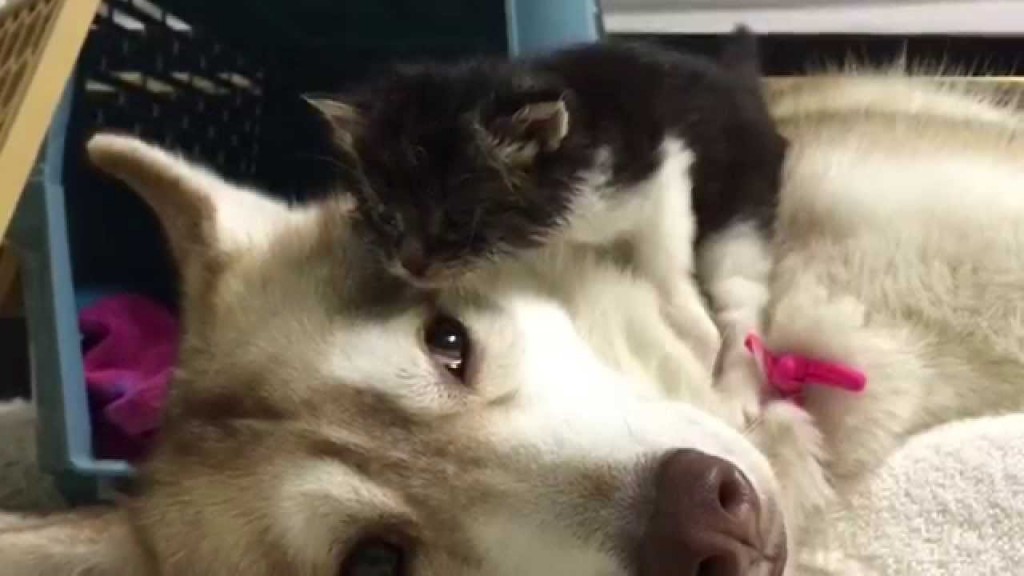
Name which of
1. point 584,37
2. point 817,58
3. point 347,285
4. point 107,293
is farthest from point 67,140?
point 817,58

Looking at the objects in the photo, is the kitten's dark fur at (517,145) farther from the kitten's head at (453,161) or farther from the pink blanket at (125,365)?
the pink blanket at (125,365)

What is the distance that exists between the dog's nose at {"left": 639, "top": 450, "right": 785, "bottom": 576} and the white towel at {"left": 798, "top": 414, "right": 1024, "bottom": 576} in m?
0.18

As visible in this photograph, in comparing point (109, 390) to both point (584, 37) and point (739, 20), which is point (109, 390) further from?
point (739, 20)

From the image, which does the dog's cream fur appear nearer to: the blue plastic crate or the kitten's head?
the kitten's head

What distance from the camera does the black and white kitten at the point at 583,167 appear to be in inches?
44.4

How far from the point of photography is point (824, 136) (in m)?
1.43

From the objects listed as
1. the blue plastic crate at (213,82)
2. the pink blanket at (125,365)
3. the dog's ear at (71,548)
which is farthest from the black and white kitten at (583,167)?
the pink blanket at (125,365)

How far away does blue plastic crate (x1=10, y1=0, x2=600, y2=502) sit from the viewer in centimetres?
214

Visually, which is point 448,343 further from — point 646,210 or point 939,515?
point 939,515

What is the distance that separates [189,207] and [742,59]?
61cm

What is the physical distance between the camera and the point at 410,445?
117 centimetres

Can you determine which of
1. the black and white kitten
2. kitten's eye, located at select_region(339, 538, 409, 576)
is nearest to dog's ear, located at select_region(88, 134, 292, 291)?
the black and white kitten

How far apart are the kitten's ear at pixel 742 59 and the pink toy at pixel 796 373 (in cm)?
28

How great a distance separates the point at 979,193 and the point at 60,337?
3.82ft
